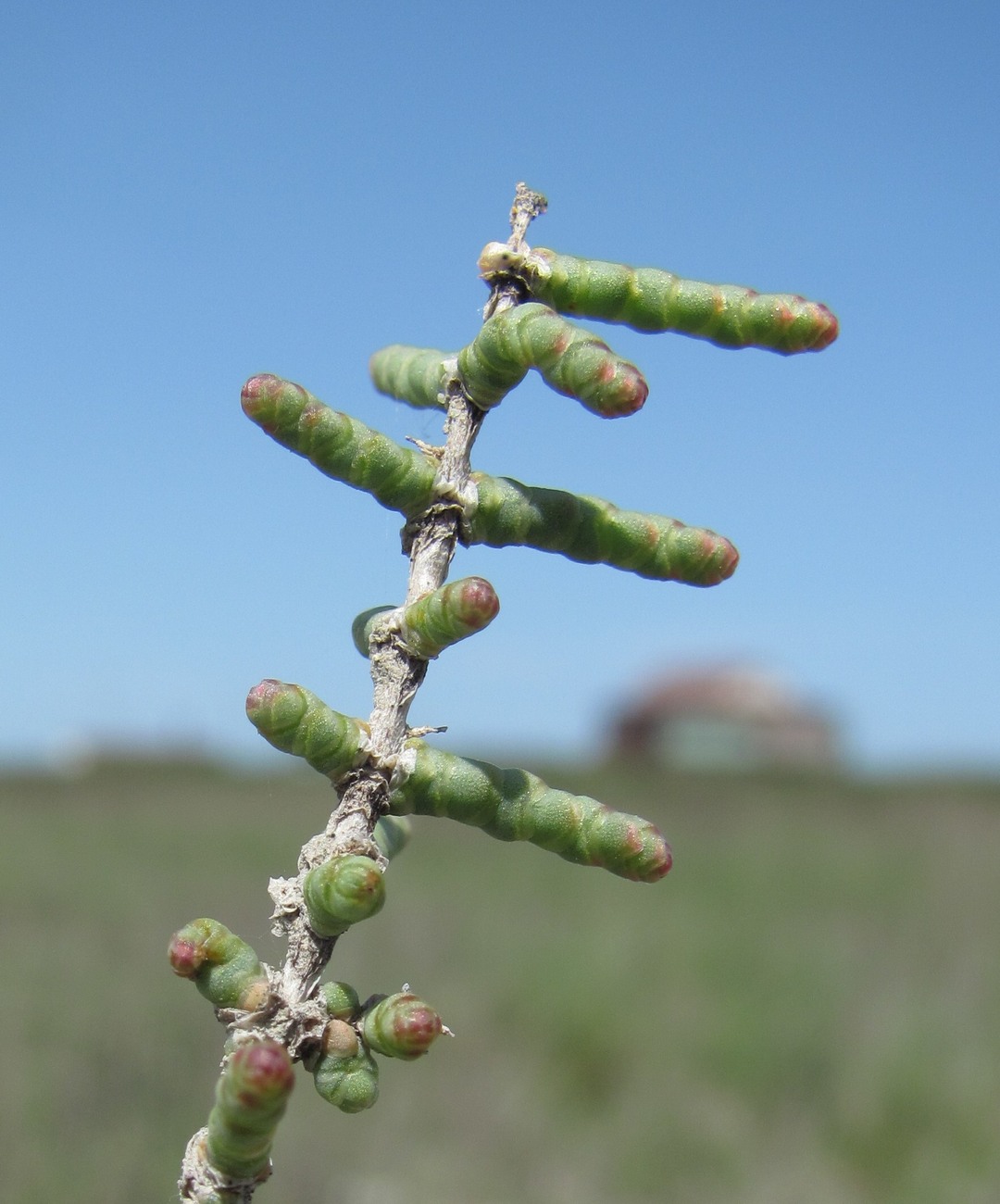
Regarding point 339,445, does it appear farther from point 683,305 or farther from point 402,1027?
point 402,1027

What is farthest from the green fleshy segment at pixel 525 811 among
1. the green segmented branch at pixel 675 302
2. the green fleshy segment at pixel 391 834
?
the green segmented branch at pixel 675 302

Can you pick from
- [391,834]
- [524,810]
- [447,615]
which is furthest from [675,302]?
[391,834]

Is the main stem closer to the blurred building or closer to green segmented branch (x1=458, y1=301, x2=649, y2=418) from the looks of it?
green segmented branch (x1=458, y1=301, x2=649, y2=418)

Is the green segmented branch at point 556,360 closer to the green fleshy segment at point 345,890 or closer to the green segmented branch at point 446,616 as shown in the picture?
the green segmented branch at point 446,616

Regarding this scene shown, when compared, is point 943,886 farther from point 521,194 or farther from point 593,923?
point 521,194

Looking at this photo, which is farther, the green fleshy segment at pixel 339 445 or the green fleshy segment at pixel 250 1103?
the green fleshy segment at pixel 339 445

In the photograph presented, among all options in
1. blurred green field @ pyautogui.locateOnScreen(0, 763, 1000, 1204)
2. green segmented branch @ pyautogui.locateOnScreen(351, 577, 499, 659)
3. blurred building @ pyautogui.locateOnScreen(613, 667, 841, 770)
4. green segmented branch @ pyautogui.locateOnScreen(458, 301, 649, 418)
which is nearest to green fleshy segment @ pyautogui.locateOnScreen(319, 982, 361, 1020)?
green segmented branch @ pyautogui.locateOnScreen(351, 577, 499, 659)
